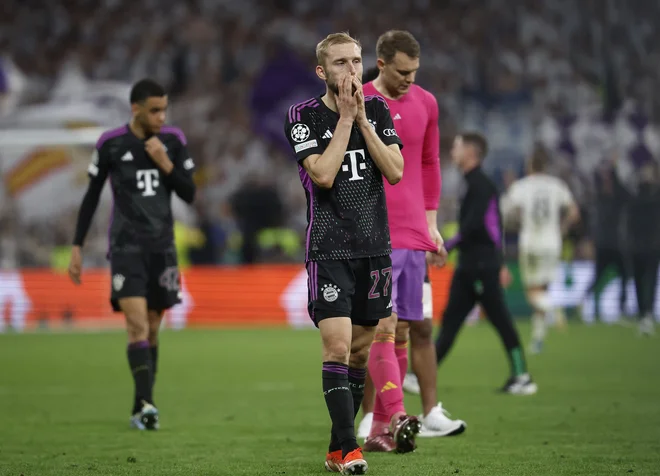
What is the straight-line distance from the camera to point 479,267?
1099 cm

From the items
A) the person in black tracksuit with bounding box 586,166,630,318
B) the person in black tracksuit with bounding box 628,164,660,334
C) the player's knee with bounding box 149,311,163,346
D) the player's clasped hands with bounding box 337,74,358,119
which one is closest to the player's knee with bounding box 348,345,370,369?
the player's clasped hands with bounding box 337,74,358,119

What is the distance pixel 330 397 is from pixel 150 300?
10.3 ft

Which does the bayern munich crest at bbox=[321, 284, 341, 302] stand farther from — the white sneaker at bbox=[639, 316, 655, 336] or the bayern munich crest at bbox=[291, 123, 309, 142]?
the white sneaker at bbox=[639, 316, 655, 336]

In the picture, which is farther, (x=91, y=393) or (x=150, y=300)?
(x=91, y=393)

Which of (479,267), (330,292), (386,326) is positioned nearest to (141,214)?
(386,326)

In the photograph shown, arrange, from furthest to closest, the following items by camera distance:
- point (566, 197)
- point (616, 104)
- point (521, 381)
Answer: point (616, 104)
point (566, 197)
point (521, 381)

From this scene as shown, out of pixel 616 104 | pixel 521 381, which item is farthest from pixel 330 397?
pixel 616 104

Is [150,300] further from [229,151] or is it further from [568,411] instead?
[229,151]

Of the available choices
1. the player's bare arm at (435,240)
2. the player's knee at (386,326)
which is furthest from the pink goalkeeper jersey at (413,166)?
the player's knee at (386,326)

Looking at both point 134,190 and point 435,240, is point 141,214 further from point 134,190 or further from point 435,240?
point 435,240

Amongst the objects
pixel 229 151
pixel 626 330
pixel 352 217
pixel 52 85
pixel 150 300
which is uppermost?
pixel 52 85

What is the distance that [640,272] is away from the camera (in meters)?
20.2

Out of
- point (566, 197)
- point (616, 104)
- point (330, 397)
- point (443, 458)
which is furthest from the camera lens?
point (616, 104)

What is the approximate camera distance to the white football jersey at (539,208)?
16328 millimetres
